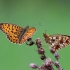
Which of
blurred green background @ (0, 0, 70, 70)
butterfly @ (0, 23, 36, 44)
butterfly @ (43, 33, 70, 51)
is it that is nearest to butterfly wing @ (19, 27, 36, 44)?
butterfly @ (0, 23, 36, 44)

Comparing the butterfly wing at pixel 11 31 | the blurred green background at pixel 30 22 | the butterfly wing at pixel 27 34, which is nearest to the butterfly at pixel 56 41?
the butterfly wing at pixel 27 34

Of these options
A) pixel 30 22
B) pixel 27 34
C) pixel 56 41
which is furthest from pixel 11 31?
pixel 30 22

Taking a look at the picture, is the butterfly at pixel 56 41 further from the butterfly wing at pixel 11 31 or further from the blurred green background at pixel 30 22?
the blurred green background at pixel 30 22

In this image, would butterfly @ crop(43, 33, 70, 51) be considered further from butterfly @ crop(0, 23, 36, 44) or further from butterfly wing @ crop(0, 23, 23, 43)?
butterfly wing @ crop(0, 23, 23, 43)

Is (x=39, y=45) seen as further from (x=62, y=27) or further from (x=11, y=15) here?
(x=11, y=15)

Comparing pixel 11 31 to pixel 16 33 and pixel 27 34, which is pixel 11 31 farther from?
pixel 27 34
